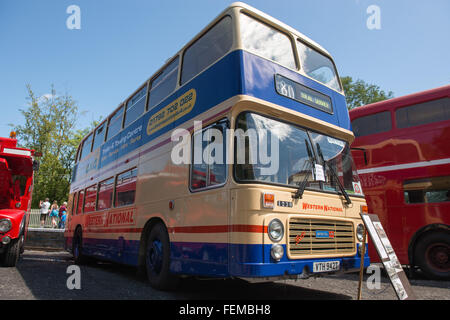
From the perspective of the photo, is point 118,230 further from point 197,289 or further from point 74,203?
point 74,203

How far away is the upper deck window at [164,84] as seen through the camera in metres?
6.80

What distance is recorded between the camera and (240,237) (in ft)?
13.9

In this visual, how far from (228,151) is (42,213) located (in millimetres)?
18748

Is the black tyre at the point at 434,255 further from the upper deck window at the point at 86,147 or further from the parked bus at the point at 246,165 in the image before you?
the upper deck window at the point at 86,147

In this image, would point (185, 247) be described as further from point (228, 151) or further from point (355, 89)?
point (355, 89)

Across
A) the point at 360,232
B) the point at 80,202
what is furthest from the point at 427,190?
the point at 80,202

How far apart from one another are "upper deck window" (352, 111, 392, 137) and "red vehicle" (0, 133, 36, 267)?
327 inches

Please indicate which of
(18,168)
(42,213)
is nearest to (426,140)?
(18,168)

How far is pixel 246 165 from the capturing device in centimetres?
444

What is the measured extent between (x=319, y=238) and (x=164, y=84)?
4.35 metres

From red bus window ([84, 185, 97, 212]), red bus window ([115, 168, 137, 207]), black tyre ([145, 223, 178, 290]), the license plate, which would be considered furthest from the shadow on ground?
red bus window ([84, 185, 97, 212])

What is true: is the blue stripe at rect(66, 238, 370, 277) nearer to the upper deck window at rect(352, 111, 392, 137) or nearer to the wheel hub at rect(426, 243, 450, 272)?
the wheel hub at rect(426, 243, 450, 272)

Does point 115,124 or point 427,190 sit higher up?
point 115,124
